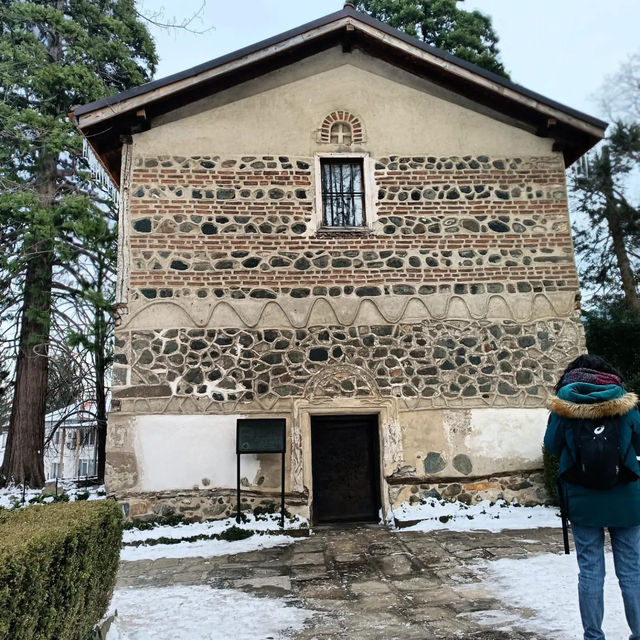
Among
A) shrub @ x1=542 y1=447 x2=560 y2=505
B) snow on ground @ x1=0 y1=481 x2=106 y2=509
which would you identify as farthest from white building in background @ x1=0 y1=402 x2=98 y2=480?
shrub @ x1=542 y1=447 x2=560 y2=505

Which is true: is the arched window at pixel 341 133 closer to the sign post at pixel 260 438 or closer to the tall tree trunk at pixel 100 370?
the sign post at pixel 260 438

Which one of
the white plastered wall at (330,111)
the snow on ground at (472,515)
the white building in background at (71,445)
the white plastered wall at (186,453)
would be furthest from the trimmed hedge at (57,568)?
the white building in background at (71,445)

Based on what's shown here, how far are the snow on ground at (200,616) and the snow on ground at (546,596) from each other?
1.33 m

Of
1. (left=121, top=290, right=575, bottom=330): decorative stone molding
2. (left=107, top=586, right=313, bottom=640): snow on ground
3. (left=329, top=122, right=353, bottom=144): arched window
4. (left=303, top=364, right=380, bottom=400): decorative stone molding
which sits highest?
(left=329, top=122, right=353, bottom=144): arched window

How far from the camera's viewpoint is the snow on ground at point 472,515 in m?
7.02

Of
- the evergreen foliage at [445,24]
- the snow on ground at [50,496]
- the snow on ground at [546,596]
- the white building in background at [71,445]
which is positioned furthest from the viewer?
the evergreen foliage at [445,24]

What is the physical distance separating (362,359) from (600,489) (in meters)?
A: 4.62

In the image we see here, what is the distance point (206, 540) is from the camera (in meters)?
6.79

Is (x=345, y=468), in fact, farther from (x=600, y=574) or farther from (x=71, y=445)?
(x=71, y=445)

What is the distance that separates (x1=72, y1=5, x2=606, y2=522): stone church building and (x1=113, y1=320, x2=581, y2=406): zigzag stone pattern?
0.03m

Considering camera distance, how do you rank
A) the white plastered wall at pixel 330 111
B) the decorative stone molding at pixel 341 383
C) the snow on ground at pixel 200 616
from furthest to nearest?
the white plastered wall at pixel 330 111 < the decorative stone molding at pixel 341 383 < the snow on ground at pixel 200 616

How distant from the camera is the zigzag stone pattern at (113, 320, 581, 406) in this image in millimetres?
7426

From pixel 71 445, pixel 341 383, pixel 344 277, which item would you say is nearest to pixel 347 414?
pixel 341 383

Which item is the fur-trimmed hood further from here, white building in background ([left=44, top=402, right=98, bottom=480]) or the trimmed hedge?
white building in background ([left=44, top=402, right=98, bottom=480])
